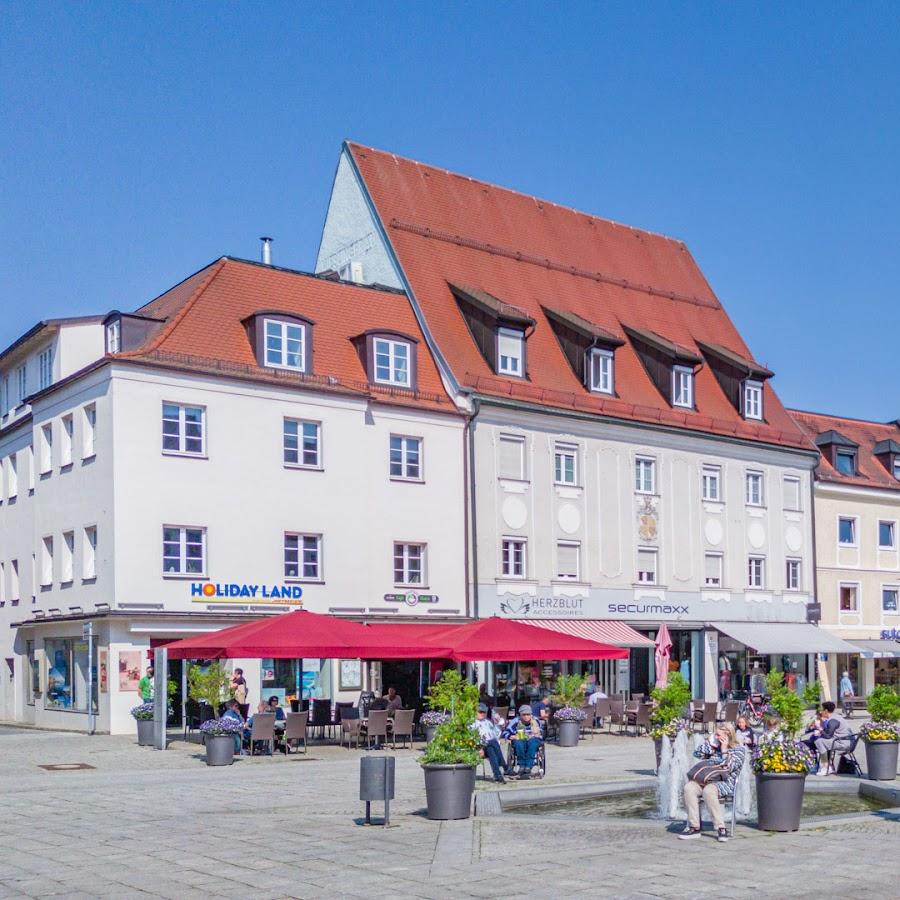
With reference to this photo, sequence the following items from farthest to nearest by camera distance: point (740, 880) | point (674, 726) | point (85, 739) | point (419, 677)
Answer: point (419, 677) < point (85, 739) < point (674, 726) < point (740, 880)

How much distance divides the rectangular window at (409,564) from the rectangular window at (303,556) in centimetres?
262

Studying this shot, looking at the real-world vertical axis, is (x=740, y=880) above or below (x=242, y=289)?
below

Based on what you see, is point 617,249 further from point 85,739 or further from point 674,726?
point 674,726

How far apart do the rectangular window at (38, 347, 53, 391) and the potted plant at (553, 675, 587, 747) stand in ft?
55.5

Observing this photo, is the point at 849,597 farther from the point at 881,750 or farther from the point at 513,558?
the point at 881,750

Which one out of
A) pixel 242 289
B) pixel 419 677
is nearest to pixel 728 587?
pixel 419 677

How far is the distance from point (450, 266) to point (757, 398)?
12812 mm

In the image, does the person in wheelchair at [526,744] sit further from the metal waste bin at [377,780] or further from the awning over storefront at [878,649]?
the awning over storefront at [878,649]

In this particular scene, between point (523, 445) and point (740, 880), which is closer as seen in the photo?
point (740, 880)

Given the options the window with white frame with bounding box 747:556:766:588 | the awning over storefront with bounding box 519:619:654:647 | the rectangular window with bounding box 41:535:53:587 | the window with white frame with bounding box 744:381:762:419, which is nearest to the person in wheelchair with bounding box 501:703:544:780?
the awning over storefront with bounding box 519:619:654:647

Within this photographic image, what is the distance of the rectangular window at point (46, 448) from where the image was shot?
123 feet

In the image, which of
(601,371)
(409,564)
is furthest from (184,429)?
(601,371)

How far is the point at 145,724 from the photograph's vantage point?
29.3 metres

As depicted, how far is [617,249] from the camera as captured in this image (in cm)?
5144
